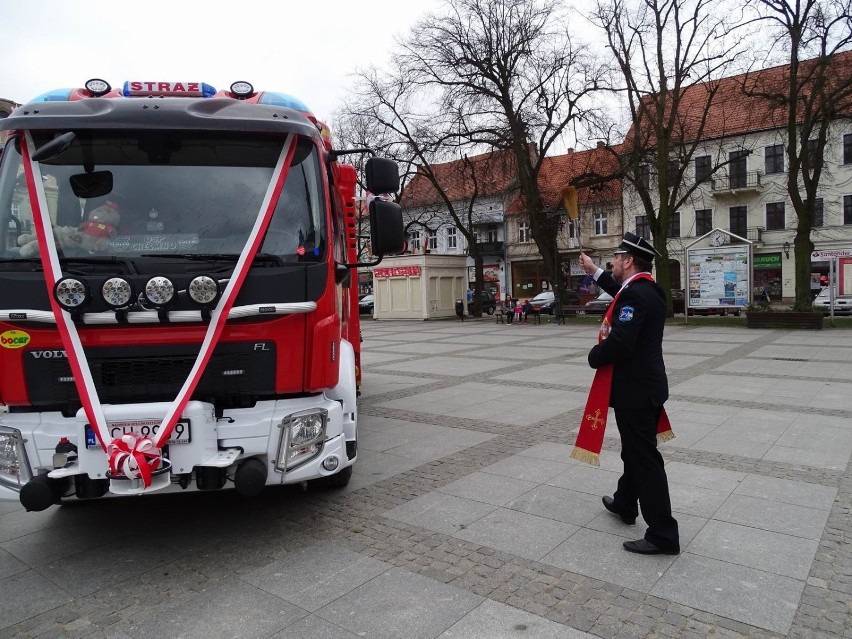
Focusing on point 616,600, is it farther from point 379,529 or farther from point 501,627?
point 379,529

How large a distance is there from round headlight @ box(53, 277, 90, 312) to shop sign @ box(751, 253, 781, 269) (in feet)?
147

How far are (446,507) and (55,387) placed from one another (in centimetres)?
280

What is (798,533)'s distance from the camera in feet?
→ 13.9

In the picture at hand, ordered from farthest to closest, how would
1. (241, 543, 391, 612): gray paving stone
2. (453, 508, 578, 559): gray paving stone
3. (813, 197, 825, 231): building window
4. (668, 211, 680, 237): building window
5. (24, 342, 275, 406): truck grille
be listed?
(668, 211, 680, 237): building window
(813, 197, 825, 231): building window
(453, 508, 578, 559): gray paving stone
(24, 342, 275, 406): truck grille
(241, 543, 391, 612): gray paving stone

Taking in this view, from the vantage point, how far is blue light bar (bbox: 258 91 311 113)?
4.60m

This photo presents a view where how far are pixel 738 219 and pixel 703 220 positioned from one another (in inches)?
86.5

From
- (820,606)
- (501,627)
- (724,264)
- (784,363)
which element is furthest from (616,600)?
(724,264)

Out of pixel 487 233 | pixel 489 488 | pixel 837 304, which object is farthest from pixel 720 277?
pixel 487 233

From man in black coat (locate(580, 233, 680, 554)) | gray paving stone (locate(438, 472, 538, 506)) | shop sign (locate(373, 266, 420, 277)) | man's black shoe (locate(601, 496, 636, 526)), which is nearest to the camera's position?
man in black coat (locate(580, 233, 680, 554))

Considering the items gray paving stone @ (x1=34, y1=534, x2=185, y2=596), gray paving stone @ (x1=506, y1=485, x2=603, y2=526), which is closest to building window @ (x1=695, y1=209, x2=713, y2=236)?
gray paving stone @ (x1=506, y1=485, x2=603, y2=526)

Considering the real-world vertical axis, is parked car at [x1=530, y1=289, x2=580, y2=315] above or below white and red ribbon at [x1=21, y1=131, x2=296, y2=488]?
below

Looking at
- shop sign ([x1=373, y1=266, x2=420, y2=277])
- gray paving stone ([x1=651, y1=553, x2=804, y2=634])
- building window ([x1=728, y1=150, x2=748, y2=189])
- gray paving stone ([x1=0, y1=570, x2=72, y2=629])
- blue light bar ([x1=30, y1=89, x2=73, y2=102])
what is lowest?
gray paving stone ([x1=651, y1=553, x2=804, y2=634])

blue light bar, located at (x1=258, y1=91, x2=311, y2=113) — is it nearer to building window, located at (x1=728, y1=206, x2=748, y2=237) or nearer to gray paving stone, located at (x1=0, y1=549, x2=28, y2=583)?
gray paving stone, located at (x1=0, y1=549, x2=28, y2=583)

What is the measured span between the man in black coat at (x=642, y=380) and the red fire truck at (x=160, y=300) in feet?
6.04
